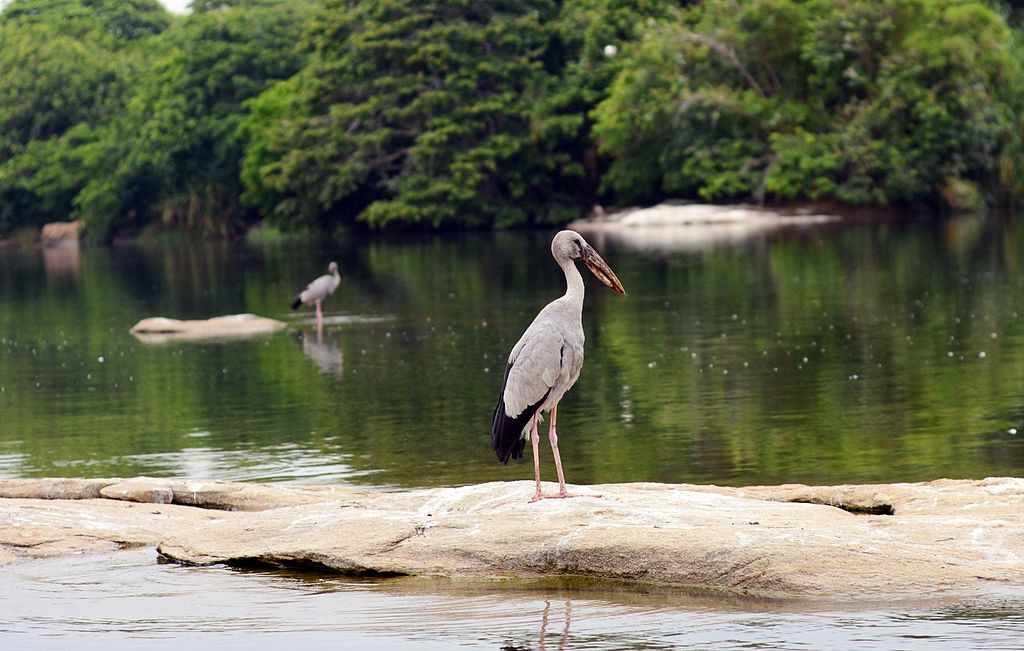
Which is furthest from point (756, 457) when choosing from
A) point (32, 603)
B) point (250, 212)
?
point (250, 212)

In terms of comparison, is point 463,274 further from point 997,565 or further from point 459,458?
point 997,565

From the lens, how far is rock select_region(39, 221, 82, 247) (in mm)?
91688

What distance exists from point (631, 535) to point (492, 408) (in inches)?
382

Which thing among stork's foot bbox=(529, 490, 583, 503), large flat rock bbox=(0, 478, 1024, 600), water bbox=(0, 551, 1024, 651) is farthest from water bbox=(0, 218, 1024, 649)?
stork's foot bbox=(529, 490, 583, 503)

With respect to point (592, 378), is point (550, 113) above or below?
above

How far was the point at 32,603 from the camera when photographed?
31.6 ft

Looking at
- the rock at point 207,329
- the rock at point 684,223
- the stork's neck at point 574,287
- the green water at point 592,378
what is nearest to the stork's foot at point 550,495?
the stork's neck at point 574,287

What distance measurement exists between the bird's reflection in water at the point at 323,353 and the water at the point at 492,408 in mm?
111

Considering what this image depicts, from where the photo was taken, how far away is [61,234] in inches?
3637

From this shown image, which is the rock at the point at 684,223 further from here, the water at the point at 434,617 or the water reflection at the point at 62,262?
the water at the point at 434,617

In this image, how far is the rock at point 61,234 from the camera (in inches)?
3610

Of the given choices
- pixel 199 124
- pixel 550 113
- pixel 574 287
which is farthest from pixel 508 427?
pixel 199 124

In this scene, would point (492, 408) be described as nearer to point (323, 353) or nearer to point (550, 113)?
point (323, 353)

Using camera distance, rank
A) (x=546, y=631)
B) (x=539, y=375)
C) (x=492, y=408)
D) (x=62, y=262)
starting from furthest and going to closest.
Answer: (x=62, y=262) < (x=492, y=408) < (x=539, y=375) < (x=546, y=631)
